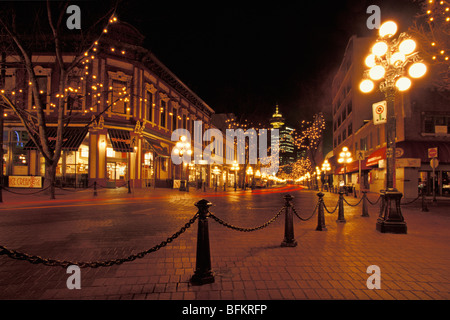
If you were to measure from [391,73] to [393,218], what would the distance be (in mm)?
4207

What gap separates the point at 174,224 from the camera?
351 inches

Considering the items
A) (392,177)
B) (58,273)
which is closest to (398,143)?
(392,177)

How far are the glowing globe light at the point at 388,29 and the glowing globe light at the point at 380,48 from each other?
328 millimetres

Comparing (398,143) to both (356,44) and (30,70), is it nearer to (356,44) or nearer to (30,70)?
(356,44)

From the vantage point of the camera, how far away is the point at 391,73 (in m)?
8.68

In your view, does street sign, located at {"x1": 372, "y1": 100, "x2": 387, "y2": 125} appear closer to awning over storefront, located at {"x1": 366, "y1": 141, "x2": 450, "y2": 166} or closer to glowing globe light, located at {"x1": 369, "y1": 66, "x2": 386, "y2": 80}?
glowing globe light, located at {"x1": 369, "y1": 66, "x2": 386, "y2": 80}

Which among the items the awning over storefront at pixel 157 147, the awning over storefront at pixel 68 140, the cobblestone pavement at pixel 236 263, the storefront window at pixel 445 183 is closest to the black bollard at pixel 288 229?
the cobblestone pavement at pixel 236 263

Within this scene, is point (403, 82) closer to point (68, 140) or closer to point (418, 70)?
point (418, 70)

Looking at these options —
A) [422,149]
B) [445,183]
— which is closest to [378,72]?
[422,149]

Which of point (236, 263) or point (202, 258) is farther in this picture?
point (236, 263)

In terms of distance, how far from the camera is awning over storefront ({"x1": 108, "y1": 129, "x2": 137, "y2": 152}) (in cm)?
2395

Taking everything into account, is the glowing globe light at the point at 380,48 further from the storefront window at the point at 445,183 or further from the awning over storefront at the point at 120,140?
the awning over storefront at the point at 120,140

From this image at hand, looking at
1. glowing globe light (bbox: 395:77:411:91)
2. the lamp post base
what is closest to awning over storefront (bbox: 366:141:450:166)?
glowing globe light (bbox: 395:77:411:91)
